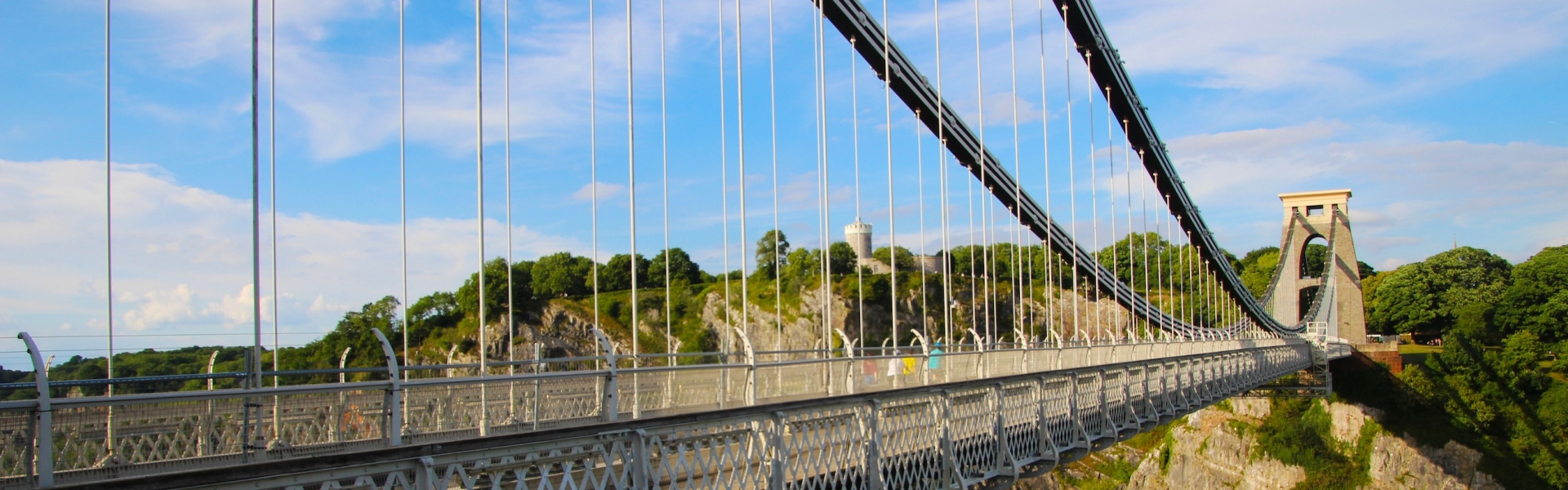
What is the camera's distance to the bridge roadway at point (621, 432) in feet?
16.2

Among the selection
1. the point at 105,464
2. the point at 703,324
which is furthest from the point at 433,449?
the point at 703,324

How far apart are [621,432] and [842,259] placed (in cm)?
7299

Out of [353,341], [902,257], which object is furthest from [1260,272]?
[353,341]

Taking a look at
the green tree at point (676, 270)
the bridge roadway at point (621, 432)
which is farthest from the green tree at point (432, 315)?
the bridge roadway at point (621, 432)

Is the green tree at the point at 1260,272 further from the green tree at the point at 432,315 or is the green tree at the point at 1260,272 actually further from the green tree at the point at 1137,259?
the green tree at the point at 432,315

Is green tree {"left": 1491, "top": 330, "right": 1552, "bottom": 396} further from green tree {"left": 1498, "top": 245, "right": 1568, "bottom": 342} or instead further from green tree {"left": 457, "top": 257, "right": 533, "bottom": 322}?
green tree {"left": 457, "top": 257, "right": 533, "bottom": 322}

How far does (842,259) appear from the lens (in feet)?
257

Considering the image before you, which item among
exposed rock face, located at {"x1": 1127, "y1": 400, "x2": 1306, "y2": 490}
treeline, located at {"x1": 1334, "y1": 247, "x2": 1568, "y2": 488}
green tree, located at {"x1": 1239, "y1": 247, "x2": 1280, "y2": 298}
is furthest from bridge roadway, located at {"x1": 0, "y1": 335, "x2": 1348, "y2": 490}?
green tree, located at {"x1": 1239, "y1": 247, "x2": 1280, "y2": 298}

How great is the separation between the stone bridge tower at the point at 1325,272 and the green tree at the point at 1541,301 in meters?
8.37

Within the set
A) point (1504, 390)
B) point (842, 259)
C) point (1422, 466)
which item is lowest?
point (1422, 466)

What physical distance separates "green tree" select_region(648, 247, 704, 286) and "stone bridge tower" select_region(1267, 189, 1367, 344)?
143 ft

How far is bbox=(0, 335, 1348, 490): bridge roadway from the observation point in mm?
4939

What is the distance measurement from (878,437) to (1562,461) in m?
45.1

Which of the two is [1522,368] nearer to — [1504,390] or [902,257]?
[1504,390]
